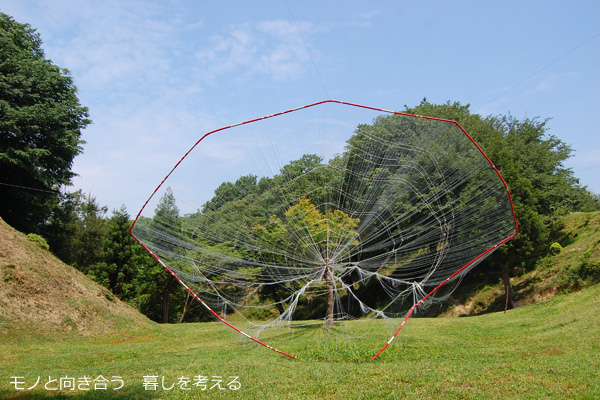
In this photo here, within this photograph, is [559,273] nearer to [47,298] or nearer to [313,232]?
[313,232]

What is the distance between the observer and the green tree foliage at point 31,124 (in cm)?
2508

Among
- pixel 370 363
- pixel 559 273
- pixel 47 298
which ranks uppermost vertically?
pixel 47 298

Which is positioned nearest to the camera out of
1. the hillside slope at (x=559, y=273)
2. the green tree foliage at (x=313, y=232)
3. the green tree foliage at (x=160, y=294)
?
the green tree foliage at (x=313, y=232)

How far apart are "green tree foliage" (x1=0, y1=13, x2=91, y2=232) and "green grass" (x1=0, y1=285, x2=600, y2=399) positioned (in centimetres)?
1352

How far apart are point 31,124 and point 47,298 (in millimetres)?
12529

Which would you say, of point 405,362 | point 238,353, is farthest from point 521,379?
point 238,353

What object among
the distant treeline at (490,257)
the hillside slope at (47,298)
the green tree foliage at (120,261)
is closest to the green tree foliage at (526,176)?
the distant treeline at (490,257)

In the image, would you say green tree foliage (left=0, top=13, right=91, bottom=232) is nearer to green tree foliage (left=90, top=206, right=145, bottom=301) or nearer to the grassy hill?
the grassy hill

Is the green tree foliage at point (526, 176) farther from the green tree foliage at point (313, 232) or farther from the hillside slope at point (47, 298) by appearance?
the hillside slope at point (47, 298)

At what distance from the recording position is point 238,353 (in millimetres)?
13141

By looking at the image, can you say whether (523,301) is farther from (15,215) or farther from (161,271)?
(15,215)

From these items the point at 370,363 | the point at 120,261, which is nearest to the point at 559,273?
the point at 370,363

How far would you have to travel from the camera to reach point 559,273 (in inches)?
928

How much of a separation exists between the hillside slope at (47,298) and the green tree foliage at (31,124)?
5963mm
